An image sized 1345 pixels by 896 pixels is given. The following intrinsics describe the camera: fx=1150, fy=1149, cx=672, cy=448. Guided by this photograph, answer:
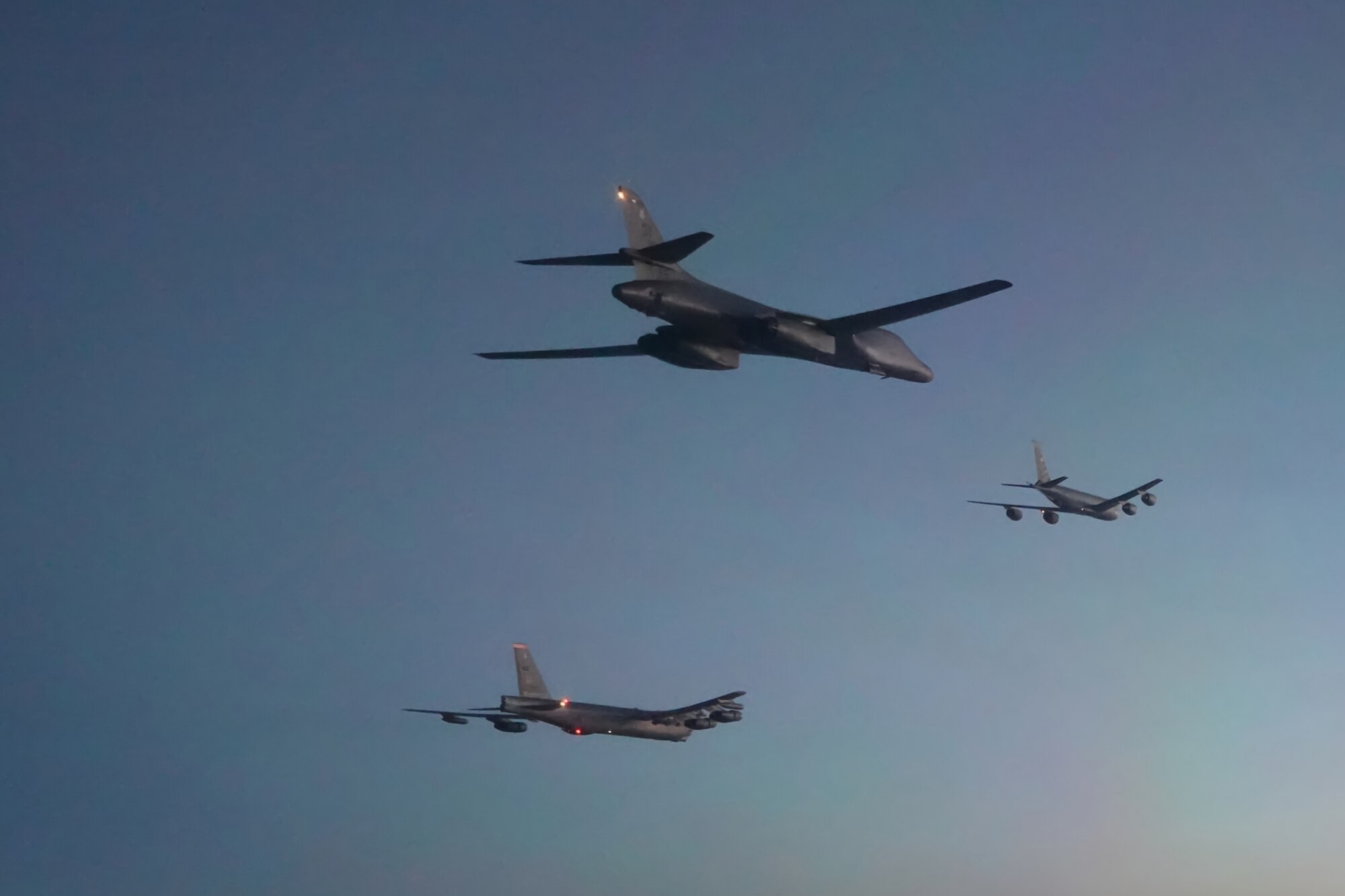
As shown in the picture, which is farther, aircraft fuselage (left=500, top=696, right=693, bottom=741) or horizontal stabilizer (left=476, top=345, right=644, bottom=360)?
aircraft fuselage (left=500, top=696, right=693, bottom=741)

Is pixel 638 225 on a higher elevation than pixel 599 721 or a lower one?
higher

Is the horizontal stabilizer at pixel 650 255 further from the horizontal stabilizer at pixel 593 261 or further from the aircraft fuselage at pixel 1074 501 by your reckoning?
Answer: the aircraft fuselage at pixel 1074 501

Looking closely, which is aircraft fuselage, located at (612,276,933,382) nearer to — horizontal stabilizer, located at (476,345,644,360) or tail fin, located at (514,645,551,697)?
horizontal stabilizer, located at (476,345,644,360)

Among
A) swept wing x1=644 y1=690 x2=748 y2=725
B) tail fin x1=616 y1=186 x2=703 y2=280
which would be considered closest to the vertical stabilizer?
tail fin x1=616 y1=186 x2=703 y2=280

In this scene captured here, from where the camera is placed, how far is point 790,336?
108 ft

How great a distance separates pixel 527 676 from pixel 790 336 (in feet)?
109

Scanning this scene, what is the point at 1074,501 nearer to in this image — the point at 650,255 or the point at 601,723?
the point at 601,723

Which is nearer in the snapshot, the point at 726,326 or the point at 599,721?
the point at 726,326

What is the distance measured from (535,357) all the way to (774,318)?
6935 mm

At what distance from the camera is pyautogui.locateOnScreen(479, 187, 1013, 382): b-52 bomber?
31.0 meters

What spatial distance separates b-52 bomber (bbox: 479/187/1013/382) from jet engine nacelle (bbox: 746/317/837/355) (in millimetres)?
20

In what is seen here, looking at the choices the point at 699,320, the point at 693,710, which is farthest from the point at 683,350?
the point at 693,710

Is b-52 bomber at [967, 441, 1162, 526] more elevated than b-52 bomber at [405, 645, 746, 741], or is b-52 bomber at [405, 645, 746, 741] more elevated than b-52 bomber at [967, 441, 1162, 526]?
b-52 bomber at [967, 441, 1162, 526]

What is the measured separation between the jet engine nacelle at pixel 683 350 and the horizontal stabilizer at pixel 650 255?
2332mm
